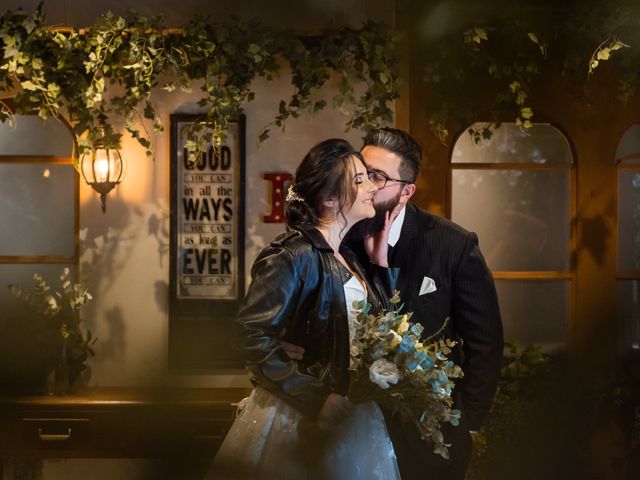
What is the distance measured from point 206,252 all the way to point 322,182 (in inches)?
106

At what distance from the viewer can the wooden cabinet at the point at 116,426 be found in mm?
5379

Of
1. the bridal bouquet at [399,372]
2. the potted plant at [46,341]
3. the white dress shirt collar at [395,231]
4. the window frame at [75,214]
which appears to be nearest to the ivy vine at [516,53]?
the white dress shirt collar at [395,231]

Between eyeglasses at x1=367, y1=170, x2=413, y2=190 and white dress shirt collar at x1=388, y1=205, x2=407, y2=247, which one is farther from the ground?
eyeglasses at x1=367, y1=170, x2=413, y2=190

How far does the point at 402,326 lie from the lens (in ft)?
10.3

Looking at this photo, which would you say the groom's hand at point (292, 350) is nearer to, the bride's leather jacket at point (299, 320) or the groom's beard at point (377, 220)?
the bride's leather jacket at point (299, 320)

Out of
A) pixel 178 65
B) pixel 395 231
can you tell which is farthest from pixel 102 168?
pixel 395 231

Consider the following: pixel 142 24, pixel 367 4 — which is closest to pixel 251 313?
pixel 142 24

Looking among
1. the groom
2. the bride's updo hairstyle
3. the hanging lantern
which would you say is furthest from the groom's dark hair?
the hanging lantern

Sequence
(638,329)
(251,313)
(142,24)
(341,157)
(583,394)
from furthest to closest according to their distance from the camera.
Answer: (638,329), (583,394), (142,24), (341,157), (251,313)

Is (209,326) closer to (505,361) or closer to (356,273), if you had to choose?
(505,361)

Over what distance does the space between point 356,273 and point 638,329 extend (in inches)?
128

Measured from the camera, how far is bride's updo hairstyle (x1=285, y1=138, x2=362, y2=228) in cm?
322

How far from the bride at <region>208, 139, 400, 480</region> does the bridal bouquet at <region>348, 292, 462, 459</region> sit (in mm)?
47

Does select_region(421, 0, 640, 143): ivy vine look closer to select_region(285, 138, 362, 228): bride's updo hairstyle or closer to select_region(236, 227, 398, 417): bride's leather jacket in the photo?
select_region(285, 138, 362, 228): bride's updo hairstyle
